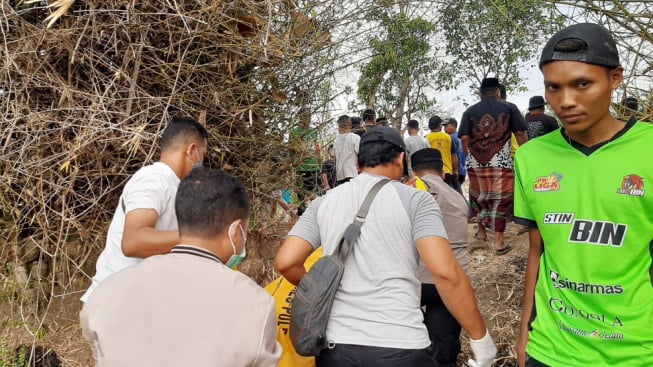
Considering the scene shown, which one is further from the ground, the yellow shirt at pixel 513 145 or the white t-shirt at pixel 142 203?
the yellow shirt at pixel 513 145

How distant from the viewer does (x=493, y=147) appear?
5.05 meters

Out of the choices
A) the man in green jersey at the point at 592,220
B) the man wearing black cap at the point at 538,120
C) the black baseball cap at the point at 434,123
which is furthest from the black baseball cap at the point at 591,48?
the black baseball cap at the point at 434,123

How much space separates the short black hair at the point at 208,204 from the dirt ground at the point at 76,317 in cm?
240

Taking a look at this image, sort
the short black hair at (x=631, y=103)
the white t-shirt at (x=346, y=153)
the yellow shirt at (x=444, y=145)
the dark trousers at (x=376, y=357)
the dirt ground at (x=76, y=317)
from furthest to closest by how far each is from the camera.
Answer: the yellow shirt at (x=444, y=145) < the white t-shirt at (x=346, y=153) < the dirt ground at (x=76, y=317) < the short black hair at (x=631, y=103) < the dark trousers at (x=376, y=357)

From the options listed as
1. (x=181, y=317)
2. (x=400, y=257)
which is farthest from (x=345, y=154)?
(x=181, y=317)

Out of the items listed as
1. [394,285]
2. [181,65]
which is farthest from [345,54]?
[394,285]

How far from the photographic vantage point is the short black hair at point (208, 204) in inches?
61.0

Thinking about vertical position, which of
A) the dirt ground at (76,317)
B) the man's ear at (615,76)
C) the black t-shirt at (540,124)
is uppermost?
the black t-shirt at (540,124)

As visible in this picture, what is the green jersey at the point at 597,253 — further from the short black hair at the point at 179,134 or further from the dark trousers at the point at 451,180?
the dark trousers at the point at 451,180


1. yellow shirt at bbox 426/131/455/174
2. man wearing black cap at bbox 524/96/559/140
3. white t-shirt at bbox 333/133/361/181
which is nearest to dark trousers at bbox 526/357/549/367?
man wearing black cap at bbox 524/96/559/140

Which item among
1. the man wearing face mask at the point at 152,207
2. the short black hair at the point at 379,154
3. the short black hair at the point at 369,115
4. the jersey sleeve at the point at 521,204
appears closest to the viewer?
the jersey sleeve at the point at 521,204

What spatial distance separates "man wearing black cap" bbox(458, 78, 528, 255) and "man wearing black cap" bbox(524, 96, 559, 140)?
2.28 ft

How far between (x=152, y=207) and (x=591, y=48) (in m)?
1.92

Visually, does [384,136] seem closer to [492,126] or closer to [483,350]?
[483,350]
